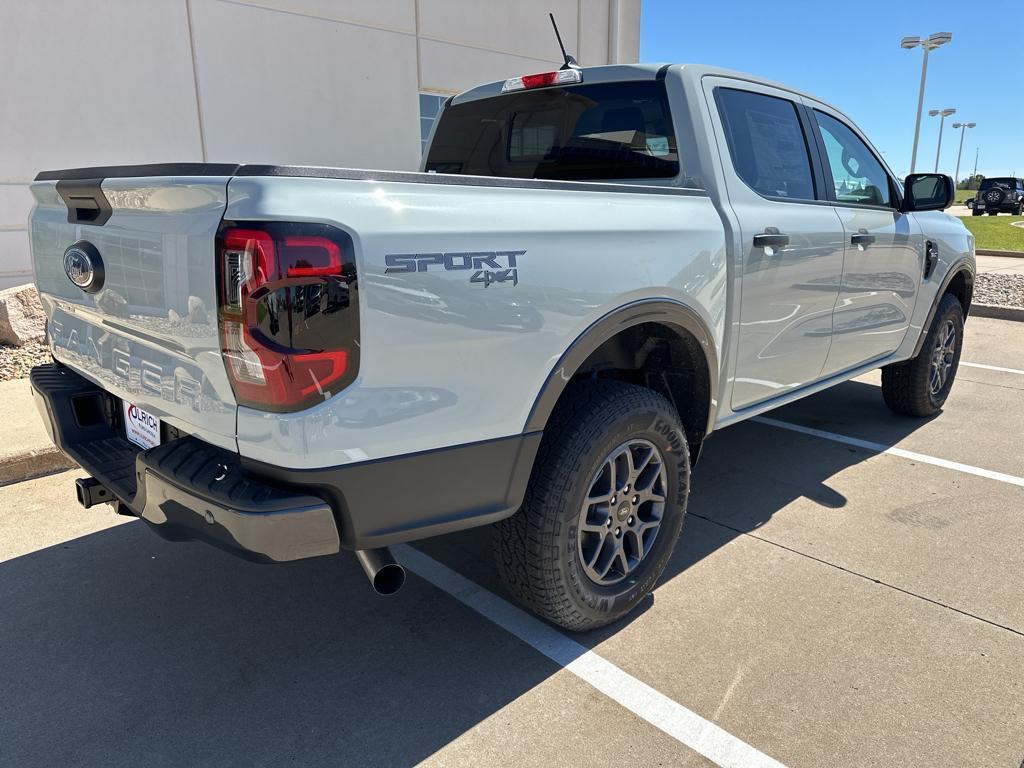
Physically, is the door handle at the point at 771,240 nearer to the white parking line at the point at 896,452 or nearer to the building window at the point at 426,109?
the white parking line at the point at 896,452

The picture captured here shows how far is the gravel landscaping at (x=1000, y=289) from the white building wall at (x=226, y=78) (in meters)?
7.50

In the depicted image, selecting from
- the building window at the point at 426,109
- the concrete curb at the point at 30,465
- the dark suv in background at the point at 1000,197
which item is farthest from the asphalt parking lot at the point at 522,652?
the dark suv in background at the point at 1000,197

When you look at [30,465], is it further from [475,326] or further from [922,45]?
[922,45]

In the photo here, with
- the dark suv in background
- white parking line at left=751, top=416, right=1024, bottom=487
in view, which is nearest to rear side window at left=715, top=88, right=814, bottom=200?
white parking line at left=751, top=416, right=1024, bottom=487

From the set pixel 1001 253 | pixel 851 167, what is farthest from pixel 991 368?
pixel 1001 253

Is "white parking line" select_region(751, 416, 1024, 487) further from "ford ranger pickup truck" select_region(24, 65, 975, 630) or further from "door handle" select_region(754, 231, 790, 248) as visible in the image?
"door handle" select_region(754, 231, 790, 248)

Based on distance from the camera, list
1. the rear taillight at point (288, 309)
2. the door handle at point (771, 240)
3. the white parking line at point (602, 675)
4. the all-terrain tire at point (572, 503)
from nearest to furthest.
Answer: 1. the rear taillight at point (288, 309)
2. the white parking line at point (602, 675)
3. the all-terrain tire at point (572, 503)
4. the door handle at point (771, 240)

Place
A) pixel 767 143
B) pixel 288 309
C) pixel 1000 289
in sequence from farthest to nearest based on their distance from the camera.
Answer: pixel 1000 289
pixel 767 143
pixel 288 309

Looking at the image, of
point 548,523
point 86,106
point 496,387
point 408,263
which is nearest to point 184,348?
point 408,263

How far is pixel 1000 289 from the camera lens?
1097 centimetres

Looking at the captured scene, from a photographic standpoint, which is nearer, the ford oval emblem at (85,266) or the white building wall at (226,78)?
the ford oval emblem at (85,266)

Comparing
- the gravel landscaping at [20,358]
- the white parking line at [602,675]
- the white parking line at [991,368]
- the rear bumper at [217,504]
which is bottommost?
the white parking line at [602,675]

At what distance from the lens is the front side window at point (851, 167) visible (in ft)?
12.7

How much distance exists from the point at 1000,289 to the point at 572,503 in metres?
11.2
